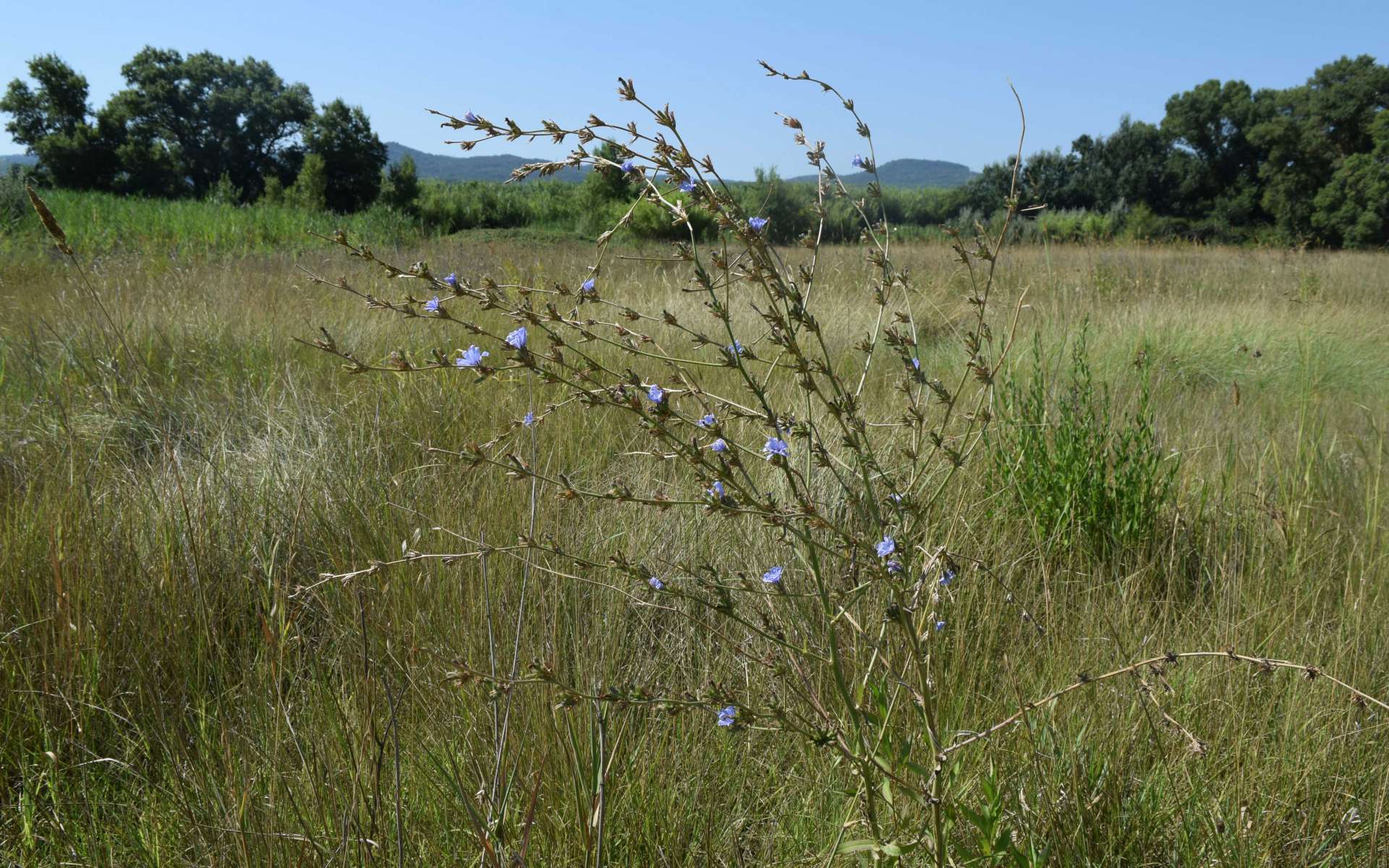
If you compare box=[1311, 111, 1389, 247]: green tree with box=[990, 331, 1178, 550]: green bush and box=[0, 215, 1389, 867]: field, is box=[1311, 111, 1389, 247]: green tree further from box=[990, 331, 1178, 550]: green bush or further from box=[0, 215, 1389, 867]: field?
box=[990, 331, 1178, 550]: green bush

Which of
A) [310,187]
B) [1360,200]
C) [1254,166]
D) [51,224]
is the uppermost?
[1254,166]

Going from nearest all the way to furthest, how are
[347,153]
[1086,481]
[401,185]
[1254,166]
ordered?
[1086,481] < [401,185] < [347,153] < [1254,166]

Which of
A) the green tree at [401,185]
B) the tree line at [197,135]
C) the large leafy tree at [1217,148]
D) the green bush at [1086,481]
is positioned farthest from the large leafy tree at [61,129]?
the large leafy tree at [1217,148]

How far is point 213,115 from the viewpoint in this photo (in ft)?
149

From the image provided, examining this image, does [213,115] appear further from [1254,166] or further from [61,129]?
[1254,166]

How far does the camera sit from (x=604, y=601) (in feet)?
6.81

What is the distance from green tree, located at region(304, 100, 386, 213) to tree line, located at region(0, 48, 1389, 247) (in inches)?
2.2

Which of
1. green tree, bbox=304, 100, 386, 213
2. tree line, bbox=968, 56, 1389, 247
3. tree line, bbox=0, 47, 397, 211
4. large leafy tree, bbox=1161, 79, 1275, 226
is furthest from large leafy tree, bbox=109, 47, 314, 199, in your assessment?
large leafy tree, bbox=1161, 79, 1275, 226

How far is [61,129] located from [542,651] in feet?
161

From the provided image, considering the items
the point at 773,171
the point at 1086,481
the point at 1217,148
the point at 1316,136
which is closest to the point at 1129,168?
the point at 1217,148

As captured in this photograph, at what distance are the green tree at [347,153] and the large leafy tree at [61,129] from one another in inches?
514

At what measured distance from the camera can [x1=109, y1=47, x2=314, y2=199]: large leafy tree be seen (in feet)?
142

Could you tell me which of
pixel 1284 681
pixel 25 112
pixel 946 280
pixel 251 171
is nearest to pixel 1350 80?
pixel 946 280

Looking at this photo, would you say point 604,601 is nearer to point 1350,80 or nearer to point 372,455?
point 372,455
